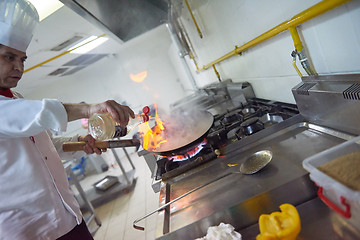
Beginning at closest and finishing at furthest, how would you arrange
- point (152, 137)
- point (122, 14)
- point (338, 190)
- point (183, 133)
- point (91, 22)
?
point (338, 190) < point (183, 133) < point (152, 137) < point (91, 22) < point (122, 14)

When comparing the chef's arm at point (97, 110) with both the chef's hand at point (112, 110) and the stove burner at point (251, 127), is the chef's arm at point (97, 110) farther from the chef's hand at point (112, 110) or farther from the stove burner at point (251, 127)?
the stove burner at point (251, 127)

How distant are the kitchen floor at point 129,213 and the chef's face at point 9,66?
2.14 meters

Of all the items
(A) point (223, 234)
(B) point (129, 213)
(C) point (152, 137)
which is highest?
(C) point (152, 137)

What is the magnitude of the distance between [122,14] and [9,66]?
4.05 ft

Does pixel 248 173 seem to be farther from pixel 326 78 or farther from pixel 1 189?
pixel 1 189

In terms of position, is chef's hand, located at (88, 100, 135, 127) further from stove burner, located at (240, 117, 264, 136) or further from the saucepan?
stove burner, located at (240, 117, 264, 136)

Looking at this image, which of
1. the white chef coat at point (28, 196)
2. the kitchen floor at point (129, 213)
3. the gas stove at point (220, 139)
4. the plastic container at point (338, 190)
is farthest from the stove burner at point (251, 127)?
the kitchen floor at point (129, 213)

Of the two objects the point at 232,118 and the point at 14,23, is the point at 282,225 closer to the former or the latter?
the point at 232,118

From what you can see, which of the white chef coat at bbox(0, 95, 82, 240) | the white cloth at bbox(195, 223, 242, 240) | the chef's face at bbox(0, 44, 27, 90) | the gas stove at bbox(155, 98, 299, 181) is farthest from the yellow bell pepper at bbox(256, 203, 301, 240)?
the chef's face at bbox(0, 44, 27, 90)

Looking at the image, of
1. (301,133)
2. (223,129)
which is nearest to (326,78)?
(301,133)

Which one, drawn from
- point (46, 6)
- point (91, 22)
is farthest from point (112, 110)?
point (46, 6)

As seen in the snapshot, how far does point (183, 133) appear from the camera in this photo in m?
1.43

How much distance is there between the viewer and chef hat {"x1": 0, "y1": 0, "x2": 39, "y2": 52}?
1.11 meters

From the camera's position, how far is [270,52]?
4.31 ft
